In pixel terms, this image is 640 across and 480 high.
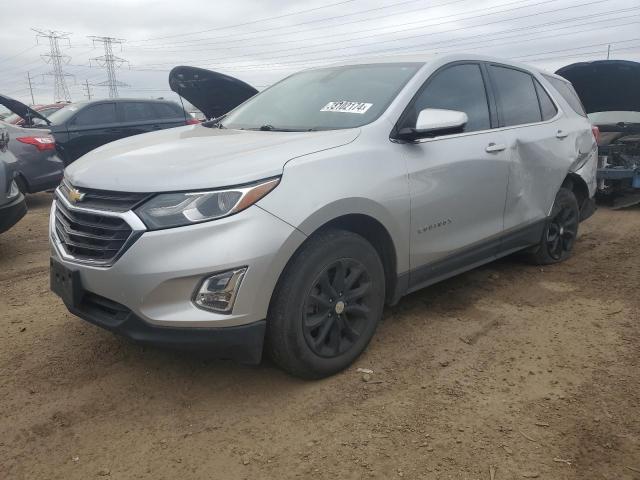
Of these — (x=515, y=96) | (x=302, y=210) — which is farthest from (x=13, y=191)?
(x=515, y=96)

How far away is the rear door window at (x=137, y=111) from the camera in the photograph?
31.4 ft

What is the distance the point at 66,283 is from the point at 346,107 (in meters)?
1.81

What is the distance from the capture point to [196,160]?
2557 mm

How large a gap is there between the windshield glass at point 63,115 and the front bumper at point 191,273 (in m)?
7.48

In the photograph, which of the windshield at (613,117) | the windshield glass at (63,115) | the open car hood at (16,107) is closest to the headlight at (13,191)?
the open car hood at (16,107)

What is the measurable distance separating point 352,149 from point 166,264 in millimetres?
1116

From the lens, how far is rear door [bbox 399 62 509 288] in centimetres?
313

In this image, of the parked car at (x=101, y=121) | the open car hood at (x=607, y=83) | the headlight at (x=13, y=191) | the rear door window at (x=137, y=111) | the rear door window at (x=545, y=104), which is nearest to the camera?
the rear door window at (x=545, y=104)

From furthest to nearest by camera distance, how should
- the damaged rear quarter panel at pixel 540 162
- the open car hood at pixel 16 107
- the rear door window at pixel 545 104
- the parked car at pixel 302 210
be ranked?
the open car hood at pixel 16 107
the rear door window at pixel 545 104
the damaged rear quarter panel at pixel 540 162
the parked car at pixel 302 210

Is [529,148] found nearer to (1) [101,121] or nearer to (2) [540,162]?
(2) [540,162]

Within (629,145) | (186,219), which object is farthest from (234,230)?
(629,145)

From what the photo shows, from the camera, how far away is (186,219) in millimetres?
2322

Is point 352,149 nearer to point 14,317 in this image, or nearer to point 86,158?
point 86,158

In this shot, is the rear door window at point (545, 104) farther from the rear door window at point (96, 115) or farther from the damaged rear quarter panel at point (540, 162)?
the rear door window at point (96, 115)
